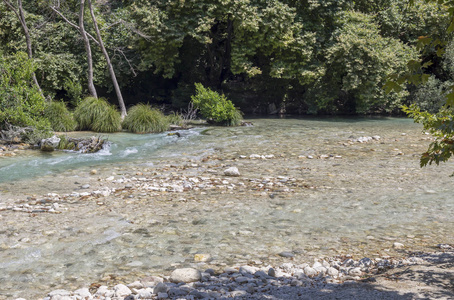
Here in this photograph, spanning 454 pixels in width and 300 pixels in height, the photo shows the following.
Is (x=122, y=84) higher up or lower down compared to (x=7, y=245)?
→ higher up

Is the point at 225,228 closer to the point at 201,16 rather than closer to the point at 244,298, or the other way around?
the point at 244,298

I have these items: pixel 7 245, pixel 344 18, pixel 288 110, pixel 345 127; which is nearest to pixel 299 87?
pixel 288 110

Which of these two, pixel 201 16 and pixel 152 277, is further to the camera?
pixel 201 16

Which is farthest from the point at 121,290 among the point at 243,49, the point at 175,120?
the point at 243,49

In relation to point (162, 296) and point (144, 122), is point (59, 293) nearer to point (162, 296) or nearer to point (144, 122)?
point (162, 296)

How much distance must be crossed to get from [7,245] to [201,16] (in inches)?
854

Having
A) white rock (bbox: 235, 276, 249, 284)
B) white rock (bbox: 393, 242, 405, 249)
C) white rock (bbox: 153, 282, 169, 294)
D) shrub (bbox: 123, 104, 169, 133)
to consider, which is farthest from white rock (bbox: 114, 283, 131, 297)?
shrub (bbox: 123, 104, 169, 133)

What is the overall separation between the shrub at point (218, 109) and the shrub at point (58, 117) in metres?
6.79

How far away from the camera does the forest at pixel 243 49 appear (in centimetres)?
2434

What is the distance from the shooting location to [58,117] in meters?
18.3

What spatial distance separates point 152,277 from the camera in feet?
16.3

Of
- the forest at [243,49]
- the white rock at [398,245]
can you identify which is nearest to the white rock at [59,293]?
the white rock at [398,245]

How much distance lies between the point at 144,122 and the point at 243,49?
944cm

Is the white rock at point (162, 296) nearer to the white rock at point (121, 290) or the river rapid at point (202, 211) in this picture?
the white rock at point (121, 290)
